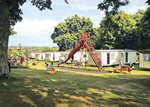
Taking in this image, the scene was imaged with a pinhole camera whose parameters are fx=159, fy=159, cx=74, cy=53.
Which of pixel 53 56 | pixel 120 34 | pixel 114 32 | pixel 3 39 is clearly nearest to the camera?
pixel 3 39

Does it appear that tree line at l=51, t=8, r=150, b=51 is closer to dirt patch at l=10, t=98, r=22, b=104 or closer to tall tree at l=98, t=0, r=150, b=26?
tall tree at l=98, t=0, r=150, b=26

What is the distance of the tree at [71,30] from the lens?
152ft

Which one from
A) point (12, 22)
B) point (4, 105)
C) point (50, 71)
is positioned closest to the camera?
point (4, 105)

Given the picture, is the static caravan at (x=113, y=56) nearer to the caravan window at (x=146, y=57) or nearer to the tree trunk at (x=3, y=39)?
the caravan window at (x=146, y=57)

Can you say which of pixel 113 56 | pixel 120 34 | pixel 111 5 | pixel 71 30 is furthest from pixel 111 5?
pixel 71 30

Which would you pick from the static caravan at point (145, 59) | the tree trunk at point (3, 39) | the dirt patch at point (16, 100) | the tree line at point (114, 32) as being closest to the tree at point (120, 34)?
the tree line at point (114, 32)

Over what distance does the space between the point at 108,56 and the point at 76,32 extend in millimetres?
24374

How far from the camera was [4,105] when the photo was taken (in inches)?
225

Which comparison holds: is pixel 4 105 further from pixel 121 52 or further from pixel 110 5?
pixel 121 52

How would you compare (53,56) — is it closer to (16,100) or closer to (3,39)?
(3,39)

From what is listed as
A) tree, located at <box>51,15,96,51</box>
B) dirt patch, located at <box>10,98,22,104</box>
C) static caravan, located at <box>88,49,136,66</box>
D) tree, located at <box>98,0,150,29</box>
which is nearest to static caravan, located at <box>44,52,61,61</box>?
tree, located at <box>51,15,96,51</box>

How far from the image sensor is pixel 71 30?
4934cm

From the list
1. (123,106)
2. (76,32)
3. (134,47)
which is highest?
(76,32)

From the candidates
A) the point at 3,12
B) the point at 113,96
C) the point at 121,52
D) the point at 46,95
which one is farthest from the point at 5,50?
the point at 121,52
